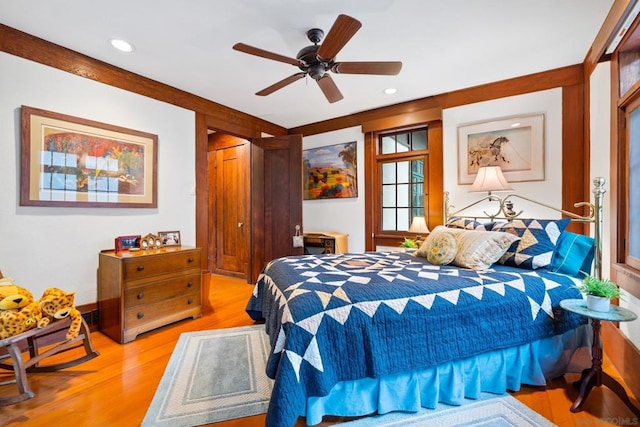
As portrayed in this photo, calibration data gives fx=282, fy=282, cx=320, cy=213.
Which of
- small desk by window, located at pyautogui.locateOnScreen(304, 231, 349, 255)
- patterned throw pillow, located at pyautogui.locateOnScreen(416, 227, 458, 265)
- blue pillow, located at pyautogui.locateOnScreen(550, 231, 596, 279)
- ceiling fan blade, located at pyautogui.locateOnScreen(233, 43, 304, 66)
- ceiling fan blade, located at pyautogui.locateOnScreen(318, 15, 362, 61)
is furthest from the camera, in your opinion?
small desk by window, located at pyautogui.locateOnScreen(304, 231, 349, 255)

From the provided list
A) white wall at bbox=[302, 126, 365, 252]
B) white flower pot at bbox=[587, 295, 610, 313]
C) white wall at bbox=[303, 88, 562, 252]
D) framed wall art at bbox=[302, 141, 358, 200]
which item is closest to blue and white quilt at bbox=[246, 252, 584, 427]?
white flower pot at bbox=[587, 295, 610, 313]

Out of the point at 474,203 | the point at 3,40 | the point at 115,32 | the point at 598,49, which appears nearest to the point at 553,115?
the point at 598,49

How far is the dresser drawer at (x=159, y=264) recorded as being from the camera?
7.96 feet

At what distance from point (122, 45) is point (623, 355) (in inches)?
175

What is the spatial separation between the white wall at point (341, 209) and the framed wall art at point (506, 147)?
4.58ft

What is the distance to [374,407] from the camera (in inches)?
59.5

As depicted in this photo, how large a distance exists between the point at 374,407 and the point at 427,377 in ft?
1.12

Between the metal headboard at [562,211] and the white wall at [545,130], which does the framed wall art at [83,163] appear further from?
the white wall at [545,130]

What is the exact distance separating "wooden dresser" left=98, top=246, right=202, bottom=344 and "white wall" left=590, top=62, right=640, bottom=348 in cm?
355

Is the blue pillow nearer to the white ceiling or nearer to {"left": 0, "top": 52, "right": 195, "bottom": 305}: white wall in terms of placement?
the white ceiling

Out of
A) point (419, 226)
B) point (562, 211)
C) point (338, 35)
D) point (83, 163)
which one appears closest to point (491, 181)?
point (562, 211)

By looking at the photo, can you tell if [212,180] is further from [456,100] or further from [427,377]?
[427,377]

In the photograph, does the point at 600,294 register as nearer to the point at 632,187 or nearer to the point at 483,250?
the point at 483,250

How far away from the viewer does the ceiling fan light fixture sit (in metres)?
2.38
